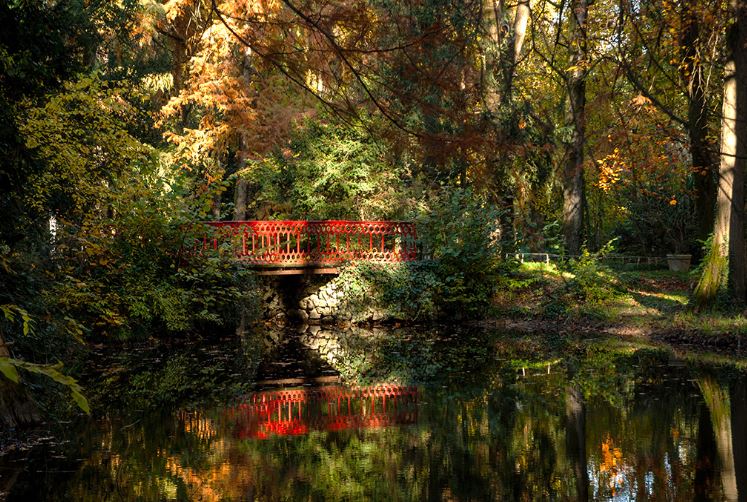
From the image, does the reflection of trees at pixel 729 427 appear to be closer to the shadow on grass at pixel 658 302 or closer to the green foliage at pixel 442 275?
the shadow on grass at pixel 658 302

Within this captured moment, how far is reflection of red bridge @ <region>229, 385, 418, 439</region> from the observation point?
874cm

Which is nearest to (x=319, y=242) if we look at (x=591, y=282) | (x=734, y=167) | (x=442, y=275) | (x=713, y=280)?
(x=442, y=275)

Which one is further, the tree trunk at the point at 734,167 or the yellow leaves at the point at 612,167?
the yellow leaves at the point at 612,167

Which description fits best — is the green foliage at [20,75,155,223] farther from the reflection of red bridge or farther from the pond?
the reflection of red bridge

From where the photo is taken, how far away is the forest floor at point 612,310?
582 inches

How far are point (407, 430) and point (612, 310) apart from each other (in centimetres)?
1138

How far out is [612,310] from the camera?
1864 cm

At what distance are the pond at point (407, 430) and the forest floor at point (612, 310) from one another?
144 cm

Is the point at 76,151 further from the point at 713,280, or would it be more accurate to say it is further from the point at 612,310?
the point at 612,310

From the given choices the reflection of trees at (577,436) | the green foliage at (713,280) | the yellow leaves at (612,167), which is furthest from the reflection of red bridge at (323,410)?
the yellow leaves at (612,167)

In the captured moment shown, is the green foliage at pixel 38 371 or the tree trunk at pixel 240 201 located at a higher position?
the tree trunk at pixel 240 201

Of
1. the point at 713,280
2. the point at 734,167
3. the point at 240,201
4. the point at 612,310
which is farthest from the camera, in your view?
the point at 240,201

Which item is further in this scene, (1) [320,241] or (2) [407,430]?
(1) [320,241]

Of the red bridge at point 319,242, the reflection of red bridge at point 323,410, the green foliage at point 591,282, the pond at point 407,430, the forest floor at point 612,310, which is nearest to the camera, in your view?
the pond at point 407,430
